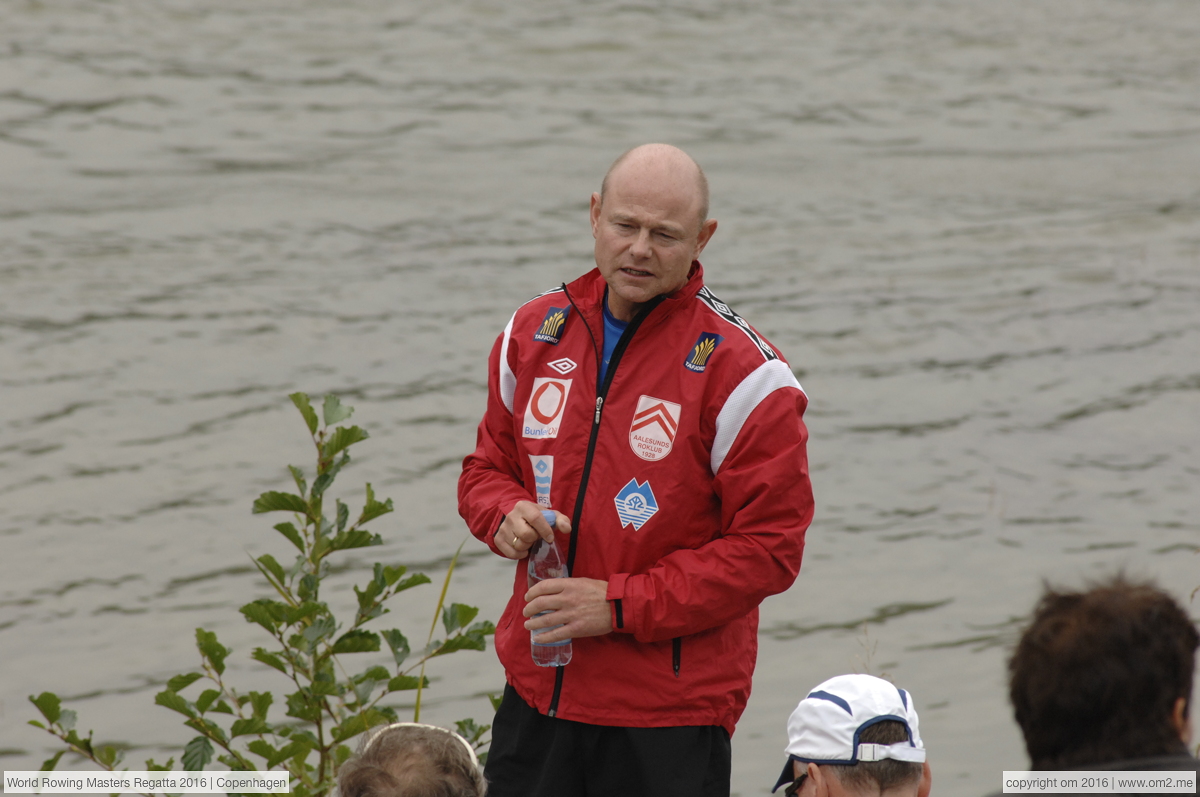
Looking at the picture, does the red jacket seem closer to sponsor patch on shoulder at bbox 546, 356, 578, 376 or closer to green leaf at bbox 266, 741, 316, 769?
sponsor patch on shoulder at bbox 546, 356, 578, 376

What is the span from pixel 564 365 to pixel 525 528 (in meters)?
0.38

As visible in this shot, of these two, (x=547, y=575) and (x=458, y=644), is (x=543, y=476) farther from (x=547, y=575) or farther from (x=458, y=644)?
(x=458, y=644)

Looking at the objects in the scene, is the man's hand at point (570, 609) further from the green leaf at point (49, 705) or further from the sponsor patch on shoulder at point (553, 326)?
the green leaf at point (49, 705)

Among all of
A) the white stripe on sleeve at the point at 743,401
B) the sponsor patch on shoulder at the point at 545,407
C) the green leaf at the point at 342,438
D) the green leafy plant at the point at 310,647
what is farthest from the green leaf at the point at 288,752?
the white stripe on sleeve at the point at 743,401

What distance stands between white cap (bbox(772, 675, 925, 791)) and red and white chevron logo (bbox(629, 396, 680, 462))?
0.59 metres

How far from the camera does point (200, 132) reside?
41.2ft

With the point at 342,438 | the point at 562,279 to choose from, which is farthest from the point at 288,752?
the point at 562,279

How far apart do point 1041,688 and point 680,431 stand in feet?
3.56

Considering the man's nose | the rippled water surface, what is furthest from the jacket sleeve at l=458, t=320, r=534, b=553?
the rippled water surface

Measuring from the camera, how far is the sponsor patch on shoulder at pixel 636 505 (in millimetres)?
2857

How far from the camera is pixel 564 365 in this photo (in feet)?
9.76

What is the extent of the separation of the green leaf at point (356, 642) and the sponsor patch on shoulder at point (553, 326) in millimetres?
889

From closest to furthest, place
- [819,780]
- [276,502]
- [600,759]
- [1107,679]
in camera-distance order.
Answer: [1107,679]
[819,780]
[600,759]
[276,502]

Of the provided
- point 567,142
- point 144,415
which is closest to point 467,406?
point 144,415
